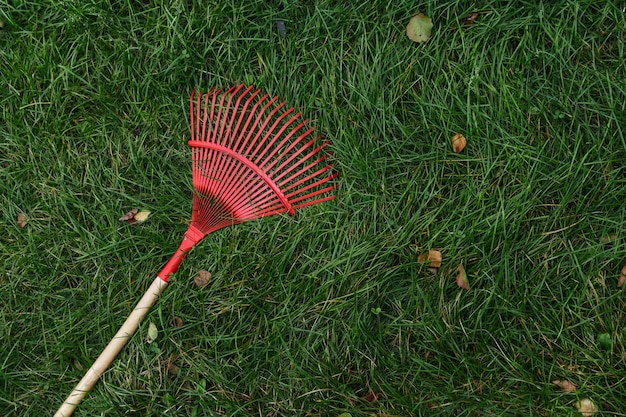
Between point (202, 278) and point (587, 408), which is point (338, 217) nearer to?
point (202, 278)

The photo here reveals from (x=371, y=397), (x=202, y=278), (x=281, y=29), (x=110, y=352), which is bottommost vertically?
(x=371, y=397)

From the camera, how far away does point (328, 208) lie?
2414mm

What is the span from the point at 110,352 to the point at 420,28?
183cm

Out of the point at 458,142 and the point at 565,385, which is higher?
the point at 458,142

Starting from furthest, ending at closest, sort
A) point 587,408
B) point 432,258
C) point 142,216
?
point 142,216 < point 432,258 < point 587,408

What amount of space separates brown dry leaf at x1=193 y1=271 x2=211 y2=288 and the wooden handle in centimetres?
14

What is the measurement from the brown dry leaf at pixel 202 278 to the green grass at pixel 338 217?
25 millimetres

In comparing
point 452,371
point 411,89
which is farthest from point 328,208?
point 452,371

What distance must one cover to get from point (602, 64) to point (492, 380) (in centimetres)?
133

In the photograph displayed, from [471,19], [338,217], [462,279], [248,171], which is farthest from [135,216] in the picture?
[471,19]

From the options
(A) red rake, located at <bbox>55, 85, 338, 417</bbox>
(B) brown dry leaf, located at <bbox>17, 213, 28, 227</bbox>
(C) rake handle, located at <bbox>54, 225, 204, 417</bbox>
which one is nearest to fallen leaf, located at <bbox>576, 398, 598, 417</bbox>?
(A) red rake, located at <bbox>55, 85, 338, 417</bbox>

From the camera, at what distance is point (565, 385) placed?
2281mm

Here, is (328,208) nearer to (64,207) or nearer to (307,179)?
(307,179)

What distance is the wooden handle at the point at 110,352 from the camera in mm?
2346
